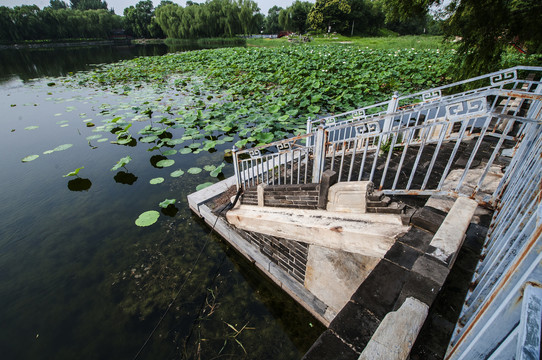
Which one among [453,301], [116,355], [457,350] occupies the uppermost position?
[457,350]

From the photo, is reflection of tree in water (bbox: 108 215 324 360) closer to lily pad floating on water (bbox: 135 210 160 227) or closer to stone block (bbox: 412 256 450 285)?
lily pad floating on water (bbox: 135 210 160 227)

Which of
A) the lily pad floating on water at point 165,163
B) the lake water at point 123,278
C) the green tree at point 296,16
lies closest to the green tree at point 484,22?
the lake water at point 123,278

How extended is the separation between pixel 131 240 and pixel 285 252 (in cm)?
297

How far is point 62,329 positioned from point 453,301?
4.47m

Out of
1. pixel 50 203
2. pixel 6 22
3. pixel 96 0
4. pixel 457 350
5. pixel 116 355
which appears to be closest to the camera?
pixel 457 350

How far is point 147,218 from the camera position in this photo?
449 centimetres

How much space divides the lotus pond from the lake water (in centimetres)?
2

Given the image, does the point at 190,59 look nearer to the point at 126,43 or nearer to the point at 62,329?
the point at 62,329

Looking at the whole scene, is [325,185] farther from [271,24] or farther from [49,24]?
[271,24]

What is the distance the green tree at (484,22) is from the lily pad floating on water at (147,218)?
7.87 meters

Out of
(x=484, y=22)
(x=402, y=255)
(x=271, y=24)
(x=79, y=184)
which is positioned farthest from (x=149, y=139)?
(x=271, y=24)

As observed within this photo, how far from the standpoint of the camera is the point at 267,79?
12.9 m

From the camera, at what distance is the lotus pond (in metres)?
2.99

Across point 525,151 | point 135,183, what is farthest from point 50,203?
point 525,151
